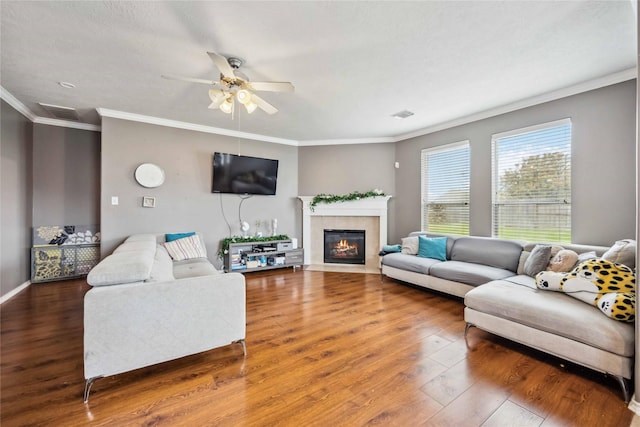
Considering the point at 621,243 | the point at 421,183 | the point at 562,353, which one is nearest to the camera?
the point at 562,353

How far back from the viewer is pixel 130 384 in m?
1.76

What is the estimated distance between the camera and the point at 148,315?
5.61 feet

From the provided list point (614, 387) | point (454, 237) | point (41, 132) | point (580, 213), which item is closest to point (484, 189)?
point (454, 237)

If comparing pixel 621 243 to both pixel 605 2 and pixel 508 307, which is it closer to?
pixel 508 307

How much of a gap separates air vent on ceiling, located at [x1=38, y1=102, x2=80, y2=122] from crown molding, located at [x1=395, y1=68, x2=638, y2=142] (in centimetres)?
554

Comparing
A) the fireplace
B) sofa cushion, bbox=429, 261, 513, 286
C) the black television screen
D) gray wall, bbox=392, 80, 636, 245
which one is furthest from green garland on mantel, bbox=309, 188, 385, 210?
gray wall, bbox=392, 80, 636, 245

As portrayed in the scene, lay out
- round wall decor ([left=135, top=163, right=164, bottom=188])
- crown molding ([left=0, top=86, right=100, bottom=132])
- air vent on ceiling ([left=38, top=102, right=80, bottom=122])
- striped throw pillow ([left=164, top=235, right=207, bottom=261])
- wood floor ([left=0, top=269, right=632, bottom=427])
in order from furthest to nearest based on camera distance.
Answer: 1. round wall decor ([left=135, top=163, right=164, bottom=188])
2. striped throw pillow ([left=164, top=235, right=207, bottom=261])
3. air vent on ceiling ([left=38, top=102, right=80, bottom=122])
4. crown molding ([left=0, top=86, right=100, bottom=132])
5. wood floor ([left=0, top=269, right=632, bottom=427])

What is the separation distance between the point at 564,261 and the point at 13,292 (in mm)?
6601

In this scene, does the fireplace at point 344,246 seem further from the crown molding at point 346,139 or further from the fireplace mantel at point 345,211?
the crown molding at point 346,139

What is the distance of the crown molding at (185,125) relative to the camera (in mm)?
3845

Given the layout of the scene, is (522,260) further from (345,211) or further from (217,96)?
(217,96)

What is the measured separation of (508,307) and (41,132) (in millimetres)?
6621

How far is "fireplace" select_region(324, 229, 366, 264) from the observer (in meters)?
5.33

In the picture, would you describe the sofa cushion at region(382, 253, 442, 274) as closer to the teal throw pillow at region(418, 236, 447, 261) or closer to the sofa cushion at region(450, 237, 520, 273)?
the teal throw pillow at region(418, 236, 447, 261)
